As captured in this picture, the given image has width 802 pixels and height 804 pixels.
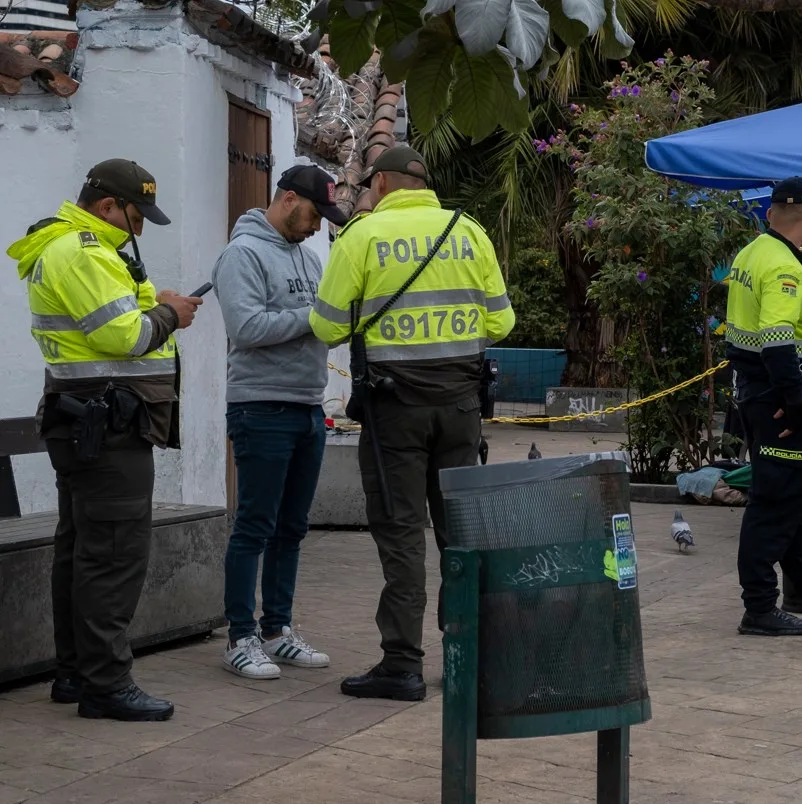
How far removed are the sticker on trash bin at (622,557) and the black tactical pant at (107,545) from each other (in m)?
1.94

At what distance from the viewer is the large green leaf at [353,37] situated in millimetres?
3135

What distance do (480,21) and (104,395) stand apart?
255 cm

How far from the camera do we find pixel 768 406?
6.23m

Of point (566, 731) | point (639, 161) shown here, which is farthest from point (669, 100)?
point (566, 731)

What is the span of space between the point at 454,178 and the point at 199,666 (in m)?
14.9

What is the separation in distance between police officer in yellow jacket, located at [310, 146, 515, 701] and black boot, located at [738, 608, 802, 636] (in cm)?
182

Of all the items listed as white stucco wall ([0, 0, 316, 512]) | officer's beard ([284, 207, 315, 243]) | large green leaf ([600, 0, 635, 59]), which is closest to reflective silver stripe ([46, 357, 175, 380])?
officer's beard ([284, 207, 315, 243])

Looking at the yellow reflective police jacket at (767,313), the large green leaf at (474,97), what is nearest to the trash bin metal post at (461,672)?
the large green leaf at (474,97)

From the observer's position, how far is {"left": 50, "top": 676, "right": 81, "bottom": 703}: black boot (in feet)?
16.8

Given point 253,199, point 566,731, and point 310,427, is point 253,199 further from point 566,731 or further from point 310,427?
point 566,731

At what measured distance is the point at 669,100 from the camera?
11.9 m

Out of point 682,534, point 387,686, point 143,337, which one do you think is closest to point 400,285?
point 143,337

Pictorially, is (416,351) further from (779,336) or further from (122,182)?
(779,336)

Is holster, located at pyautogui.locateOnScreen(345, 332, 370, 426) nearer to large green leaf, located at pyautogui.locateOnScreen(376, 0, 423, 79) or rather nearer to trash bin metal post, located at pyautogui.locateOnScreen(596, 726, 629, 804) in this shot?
trash bin metal post, located at pyautogui.locateOnScreen(596, 726, 629, 804)
